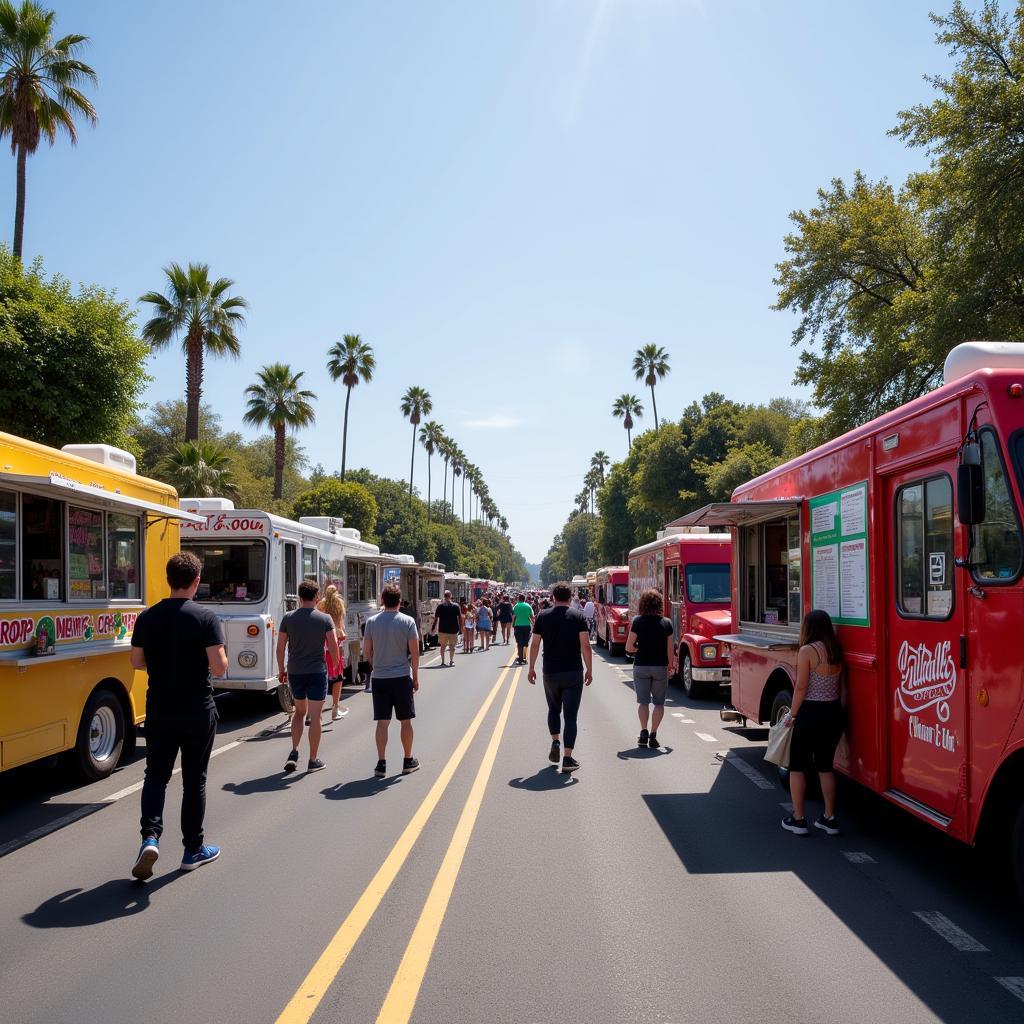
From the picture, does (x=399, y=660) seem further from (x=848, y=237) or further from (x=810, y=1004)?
(x=848, y=237)

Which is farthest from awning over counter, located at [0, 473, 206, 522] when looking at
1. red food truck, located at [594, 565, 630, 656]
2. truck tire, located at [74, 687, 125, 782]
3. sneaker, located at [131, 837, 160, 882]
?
red food truck, located at [594, 565, 630, 656]

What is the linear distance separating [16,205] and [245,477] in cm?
3242

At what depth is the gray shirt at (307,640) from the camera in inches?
352

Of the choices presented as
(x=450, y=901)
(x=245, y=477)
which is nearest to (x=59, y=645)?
(x=450, y=901)

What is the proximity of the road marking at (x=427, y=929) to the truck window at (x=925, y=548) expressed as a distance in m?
3.52

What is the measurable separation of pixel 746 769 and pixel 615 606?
54.7ft

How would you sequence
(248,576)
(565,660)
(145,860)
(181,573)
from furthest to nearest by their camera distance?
1. (248,576)
2. (565,660)
3. (181,573)
4. (145,860)

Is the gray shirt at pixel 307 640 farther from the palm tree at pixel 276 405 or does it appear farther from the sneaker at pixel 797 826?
the palm tree at pixel 276 405

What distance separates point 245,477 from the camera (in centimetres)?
5356

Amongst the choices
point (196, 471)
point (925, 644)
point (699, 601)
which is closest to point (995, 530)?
point (925, 644)

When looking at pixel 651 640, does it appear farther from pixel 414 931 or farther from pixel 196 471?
pixel 196 471

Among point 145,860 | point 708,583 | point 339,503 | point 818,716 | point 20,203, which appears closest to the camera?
point 145,860

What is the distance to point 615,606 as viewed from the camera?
84.8 ft

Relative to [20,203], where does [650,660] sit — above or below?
below
